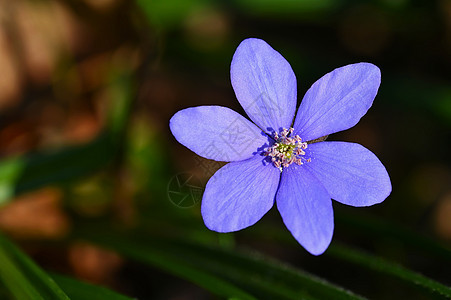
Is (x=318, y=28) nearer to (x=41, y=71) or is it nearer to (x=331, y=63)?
(x=331, y=63)

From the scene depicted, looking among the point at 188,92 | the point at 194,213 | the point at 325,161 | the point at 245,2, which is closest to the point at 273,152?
the point at 325,161

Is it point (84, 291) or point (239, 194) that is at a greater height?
point (239, 194)

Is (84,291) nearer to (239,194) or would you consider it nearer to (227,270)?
(227,270)

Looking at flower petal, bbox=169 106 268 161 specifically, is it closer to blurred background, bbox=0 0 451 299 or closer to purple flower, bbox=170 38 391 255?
purple flower, bbox=170 38 391 255

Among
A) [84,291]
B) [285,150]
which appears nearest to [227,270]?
[84,291]

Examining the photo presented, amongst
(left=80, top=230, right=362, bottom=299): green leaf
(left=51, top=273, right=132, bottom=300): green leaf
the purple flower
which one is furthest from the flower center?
(left=51, top=273, right=132, bottom=300): green leaf

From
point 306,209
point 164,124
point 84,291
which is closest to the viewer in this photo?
point 306,209

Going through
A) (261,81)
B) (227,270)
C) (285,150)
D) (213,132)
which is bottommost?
(227,270)
